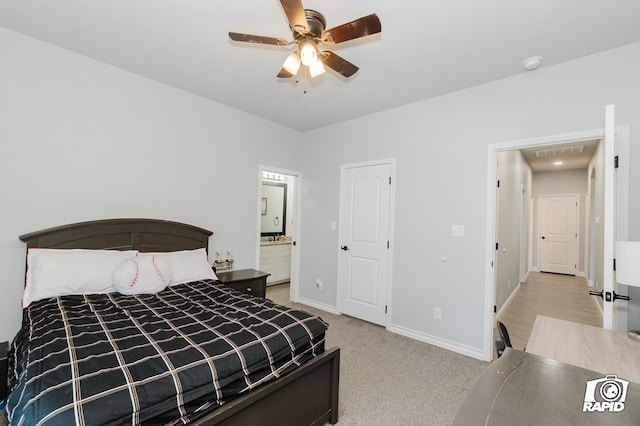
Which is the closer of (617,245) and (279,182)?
(617,245)

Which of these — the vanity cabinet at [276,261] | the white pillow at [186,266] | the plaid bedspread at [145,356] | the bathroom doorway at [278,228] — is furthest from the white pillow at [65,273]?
the vanity cabinet at [276,261]

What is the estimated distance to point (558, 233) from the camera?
7344 mm

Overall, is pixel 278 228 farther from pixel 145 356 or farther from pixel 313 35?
pixel 145 356

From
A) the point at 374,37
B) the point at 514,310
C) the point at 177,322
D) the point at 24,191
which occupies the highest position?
the point at 374,37

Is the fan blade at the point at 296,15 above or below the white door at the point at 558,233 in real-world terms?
above

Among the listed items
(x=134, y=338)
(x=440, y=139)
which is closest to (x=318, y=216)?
(x=440, y=139)

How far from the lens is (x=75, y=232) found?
2.51m

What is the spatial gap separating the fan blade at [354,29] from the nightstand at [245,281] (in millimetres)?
2502

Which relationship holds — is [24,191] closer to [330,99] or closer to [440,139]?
[330,99]

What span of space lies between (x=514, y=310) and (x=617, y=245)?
3373 mm

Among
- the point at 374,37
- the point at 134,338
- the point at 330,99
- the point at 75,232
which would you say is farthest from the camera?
the point at 330,99

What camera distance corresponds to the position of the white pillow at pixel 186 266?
2.73 metres

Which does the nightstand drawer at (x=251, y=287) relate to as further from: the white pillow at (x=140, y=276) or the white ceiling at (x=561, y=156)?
the white ceiling at (x=561, y=156)

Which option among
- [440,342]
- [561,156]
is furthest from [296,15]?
[561,156]
